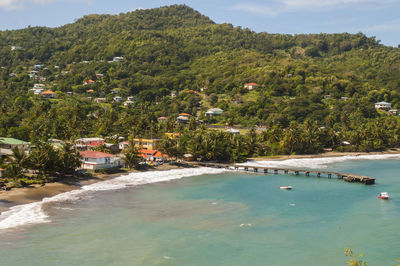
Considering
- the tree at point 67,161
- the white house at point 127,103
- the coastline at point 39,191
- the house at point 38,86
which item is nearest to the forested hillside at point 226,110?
the house at point 38,86

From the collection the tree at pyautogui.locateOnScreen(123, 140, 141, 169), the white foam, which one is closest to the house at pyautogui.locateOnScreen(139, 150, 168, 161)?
the tree at pyautogui.locateOnScreen(123, 140, 141, 169)

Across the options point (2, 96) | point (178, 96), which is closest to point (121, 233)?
point (2, 96)

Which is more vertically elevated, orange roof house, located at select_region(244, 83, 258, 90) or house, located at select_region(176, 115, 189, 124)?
orange roof house, located at select_region(244, 83, 258, 90)

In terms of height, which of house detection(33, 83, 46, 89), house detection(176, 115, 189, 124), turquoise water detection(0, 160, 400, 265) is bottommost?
turquoise water detection(0, 160, 400, 265)

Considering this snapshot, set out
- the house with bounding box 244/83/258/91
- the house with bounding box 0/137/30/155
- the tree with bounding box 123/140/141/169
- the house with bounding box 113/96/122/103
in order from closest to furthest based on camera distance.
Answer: the tree with bounding box 123/140/141/169 < the house with bounding box 0/137/30/155 < the house with bounding box 113/96/122/103 < the house with bounding box 244/83/258/91

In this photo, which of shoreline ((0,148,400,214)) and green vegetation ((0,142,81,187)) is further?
green vegetation ((0,142,81,187))

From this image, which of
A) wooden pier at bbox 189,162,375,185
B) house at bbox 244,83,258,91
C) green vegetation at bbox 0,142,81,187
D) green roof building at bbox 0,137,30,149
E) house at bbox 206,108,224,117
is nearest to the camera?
green vegetation at bbox 0,142,81,187

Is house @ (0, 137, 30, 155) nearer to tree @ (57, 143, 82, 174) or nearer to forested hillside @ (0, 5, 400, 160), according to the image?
forested hillside @ (0, 5, 400, 160)
